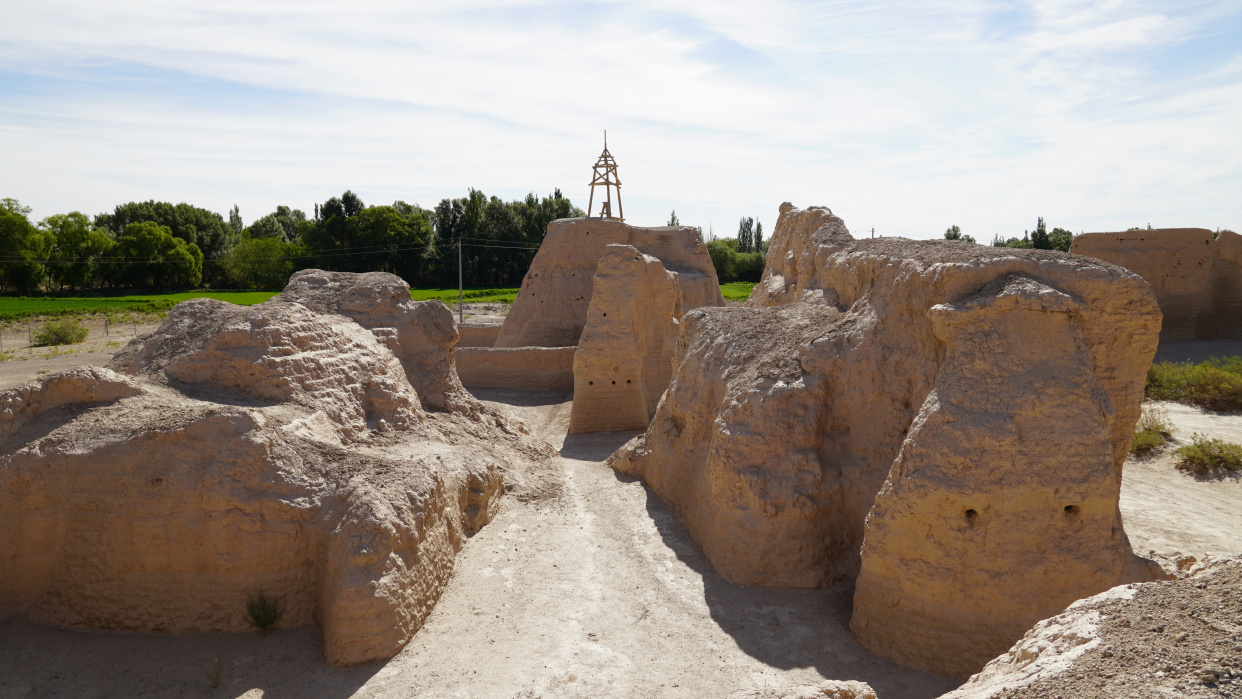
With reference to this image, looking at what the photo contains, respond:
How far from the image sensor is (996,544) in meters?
5.91

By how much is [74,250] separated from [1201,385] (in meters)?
49.4

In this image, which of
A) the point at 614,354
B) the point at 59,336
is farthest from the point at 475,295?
the point at 614,354

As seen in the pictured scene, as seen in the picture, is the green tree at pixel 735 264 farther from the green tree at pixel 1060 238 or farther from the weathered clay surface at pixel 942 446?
the weathered clay surface at pixel 942 446

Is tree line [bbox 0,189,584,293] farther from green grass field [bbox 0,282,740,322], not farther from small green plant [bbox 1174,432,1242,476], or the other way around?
small green plant [bbox 1174,432,1242,476]

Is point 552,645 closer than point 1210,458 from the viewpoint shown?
Yes

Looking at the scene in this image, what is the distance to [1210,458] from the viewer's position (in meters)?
11.4

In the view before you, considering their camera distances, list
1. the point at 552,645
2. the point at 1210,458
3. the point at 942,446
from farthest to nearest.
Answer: the point at 1210,458 < the point at 552,645 < the point at 942,446

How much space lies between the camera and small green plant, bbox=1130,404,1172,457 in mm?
12406

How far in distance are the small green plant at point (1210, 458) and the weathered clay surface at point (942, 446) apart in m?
6.28

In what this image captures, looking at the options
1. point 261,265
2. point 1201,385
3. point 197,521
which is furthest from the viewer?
point 261,265

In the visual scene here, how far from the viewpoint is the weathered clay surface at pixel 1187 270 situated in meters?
18.8

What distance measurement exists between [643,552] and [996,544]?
12.0 ft

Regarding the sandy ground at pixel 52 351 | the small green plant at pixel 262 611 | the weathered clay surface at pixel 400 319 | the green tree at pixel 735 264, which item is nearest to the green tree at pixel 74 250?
the sandy ground at pixel 52 351

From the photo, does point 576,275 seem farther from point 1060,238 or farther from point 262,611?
point 1060,238
